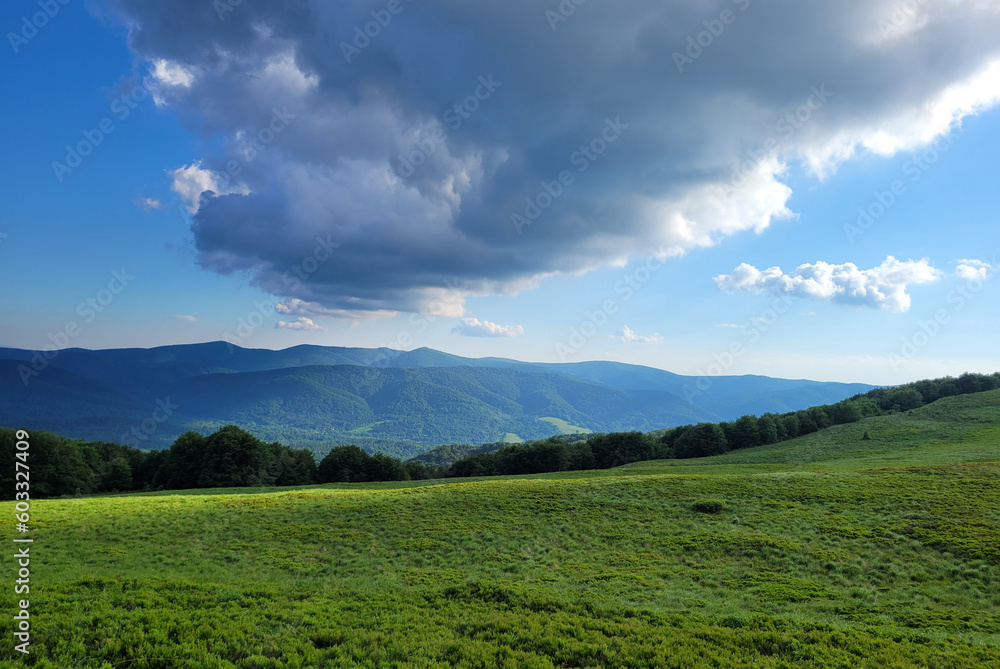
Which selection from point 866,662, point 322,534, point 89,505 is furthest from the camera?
point 89,505

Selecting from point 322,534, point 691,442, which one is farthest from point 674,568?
point 691,442

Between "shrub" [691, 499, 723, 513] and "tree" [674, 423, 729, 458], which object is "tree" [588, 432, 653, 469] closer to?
"tree" [674, 423, 729, 458]

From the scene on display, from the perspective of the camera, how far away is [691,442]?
9462 cm

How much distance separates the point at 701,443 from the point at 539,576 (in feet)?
284

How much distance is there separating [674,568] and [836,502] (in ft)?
60.0

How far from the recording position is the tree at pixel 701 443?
92.4 m

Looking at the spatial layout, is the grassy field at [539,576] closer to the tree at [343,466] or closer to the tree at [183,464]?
the tree at [183,464]

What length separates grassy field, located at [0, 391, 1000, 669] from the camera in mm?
11328

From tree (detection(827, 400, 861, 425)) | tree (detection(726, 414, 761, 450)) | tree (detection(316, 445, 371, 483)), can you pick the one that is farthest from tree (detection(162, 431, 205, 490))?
tree (detection(827, 400, 861, 425))

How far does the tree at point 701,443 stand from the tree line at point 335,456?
0.20 metres

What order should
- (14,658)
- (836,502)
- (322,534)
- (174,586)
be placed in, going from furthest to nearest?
(836,502) → (322,534) → (174,586) → (14,658)

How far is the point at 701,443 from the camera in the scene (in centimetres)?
9350

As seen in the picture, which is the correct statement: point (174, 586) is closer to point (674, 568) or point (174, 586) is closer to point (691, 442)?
point (674, 568)

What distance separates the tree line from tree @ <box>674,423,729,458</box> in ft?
0.67
